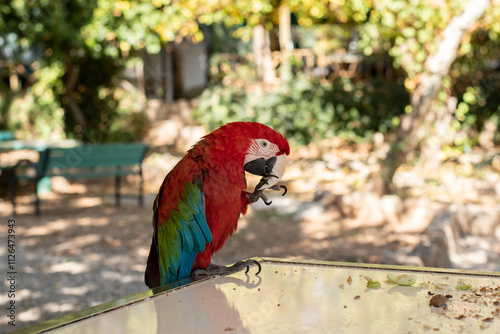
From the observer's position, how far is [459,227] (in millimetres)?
5906

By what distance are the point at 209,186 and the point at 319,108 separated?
1044 centimetres

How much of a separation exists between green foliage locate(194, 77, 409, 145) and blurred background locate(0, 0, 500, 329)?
1.2 inches

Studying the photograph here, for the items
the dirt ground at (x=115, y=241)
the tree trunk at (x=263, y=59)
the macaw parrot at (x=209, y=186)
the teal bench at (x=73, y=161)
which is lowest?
the dirt ground at (x=115, y=241)

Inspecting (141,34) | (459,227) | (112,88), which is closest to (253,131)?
(459,227)

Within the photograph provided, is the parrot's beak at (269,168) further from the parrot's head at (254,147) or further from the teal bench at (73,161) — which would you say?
the teal bench at (73,161)

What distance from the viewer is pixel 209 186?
194 cm

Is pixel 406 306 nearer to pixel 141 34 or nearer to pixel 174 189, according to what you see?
pixel 174 189

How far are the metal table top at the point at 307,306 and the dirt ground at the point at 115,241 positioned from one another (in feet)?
7.79

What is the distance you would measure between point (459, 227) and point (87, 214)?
4371 millimetres

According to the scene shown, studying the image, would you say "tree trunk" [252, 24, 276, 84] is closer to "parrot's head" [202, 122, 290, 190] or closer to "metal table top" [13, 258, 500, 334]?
"parrot's head" [202, 122, 290, 190]

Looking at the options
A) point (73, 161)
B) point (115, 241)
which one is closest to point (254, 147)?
point (115, 241)

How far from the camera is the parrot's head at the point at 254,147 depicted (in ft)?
6.30

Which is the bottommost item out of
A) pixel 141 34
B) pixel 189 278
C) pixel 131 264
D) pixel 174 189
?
pixel 131 264

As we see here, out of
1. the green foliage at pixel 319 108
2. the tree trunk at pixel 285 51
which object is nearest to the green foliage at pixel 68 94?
the green foliage at pixel 319 108
